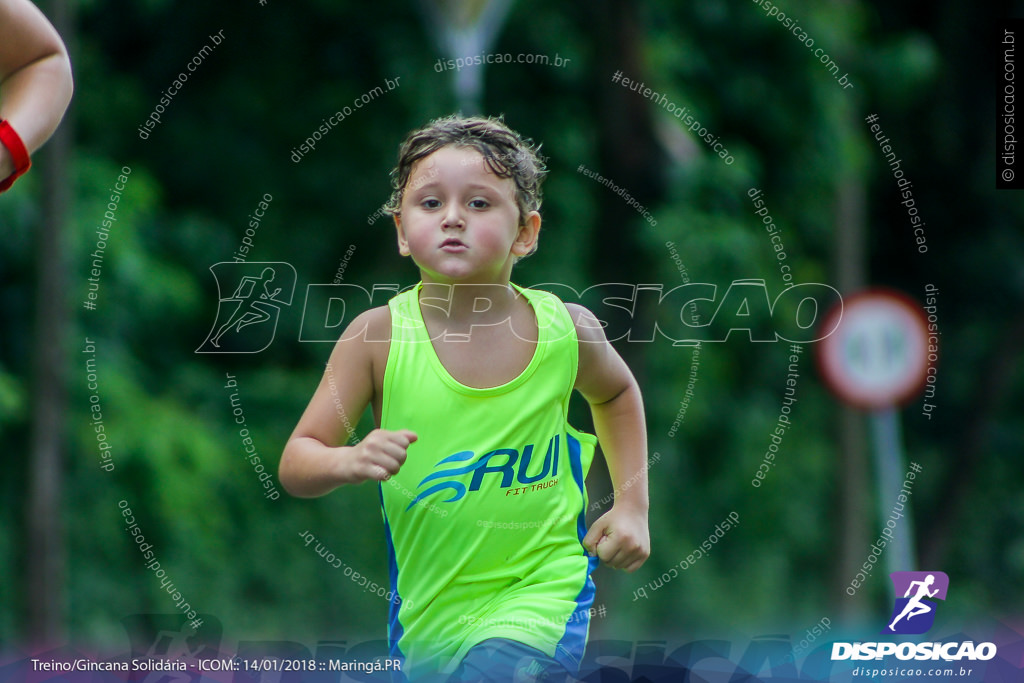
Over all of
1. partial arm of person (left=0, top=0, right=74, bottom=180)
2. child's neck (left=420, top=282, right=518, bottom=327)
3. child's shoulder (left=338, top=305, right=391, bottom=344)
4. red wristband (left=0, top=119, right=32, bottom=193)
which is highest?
partial arm of person (left=0, top=0, right=74, bottom=180)

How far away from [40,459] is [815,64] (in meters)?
4.77

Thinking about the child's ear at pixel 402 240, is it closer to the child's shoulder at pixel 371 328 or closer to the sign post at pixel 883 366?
the child's shoulder at pixel 371 328

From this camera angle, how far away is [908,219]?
9.34 metres

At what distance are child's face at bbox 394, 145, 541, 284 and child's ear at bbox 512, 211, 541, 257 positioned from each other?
0.21ft

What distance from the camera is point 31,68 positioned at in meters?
2.15

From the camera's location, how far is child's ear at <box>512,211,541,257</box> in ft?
7.70

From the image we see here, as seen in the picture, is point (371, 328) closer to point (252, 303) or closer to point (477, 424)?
point (477, 424)

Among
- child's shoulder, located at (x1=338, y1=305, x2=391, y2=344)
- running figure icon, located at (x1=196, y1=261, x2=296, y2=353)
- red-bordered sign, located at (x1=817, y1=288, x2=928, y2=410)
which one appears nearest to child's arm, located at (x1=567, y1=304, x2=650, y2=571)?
child's shoulder, located at (x1=338, y1=305, x2=391, y2=344)

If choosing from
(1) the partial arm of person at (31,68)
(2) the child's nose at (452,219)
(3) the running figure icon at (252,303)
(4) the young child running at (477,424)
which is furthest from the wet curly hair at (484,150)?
(3) the running figure icon at (252,303)

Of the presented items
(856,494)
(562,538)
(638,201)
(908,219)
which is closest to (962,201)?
(908,219)

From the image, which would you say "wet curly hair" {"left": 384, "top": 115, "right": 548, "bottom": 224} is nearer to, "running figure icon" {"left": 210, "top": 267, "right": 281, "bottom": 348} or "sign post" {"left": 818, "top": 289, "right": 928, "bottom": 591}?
"running figure icon" {"left": 210, "top": 267, "right": 281, "bottom": 348}

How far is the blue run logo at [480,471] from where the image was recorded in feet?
7.42

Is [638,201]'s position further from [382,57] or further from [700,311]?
[382,57]

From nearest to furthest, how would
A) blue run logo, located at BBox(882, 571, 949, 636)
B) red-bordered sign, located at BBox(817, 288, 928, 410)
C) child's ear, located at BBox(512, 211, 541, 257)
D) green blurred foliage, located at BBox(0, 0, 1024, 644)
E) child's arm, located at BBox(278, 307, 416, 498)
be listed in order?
child's arm, located at BBox(278, 307, 416, 498), child's ear, located at BBox(512, 211, 541, 257), blue run logo, located at BBox(882, 571, 949, 636), green blurred foliage, located at BBox(0, 0, 1024, 644), red-bordered sign, located at BBox(817, 288, 928, 410)
